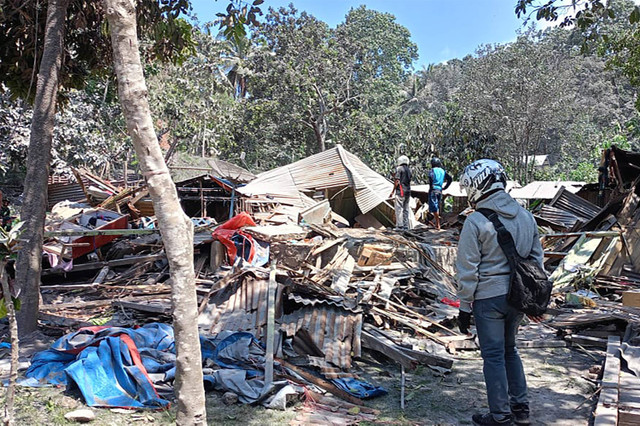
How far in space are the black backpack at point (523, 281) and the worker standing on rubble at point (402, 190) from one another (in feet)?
30.2

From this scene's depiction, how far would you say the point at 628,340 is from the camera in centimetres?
579

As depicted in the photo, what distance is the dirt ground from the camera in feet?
13.5

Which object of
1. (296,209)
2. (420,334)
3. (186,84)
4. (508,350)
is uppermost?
(186,84)

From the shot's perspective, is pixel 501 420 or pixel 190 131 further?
pixel 190 131

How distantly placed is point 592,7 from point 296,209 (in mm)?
8481

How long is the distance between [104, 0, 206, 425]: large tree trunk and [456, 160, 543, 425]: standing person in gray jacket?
2115 millimetres

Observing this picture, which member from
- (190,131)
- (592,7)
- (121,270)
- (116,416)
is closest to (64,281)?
(121,270)

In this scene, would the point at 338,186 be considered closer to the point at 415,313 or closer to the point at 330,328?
the point at 415,313

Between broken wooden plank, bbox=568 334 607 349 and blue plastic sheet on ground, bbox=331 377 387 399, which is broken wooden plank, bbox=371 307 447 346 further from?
blue plastic sheet on ground, bbox=331 377 387 399

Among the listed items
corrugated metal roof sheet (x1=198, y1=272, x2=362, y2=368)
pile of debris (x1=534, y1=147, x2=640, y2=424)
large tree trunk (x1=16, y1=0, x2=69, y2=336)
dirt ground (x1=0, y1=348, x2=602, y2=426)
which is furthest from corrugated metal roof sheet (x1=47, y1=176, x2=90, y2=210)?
pile of debris (x1=534, y1=147, x2=640, y2=424)

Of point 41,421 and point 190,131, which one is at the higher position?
point 190,131

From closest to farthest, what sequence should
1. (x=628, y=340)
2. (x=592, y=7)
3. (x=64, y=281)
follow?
(x=628, y=340)
(x=592, y=7)
(x=64, y=281)

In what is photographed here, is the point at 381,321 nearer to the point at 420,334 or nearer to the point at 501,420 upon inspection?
the point at 420,334

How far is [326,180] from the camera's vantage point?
671 inches
